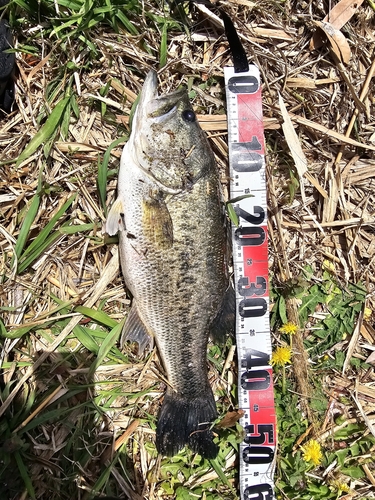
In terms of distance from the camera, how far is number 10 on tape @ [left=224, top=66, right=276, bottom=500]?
3125 millimetres

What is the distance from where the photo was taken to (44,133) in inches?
113

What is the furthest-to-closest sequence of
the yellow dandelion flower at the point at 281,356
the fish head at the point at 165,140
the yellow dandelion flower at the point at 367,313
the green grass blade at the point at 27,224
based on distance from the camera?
the yellow dandelion flower at the point at 367,313, the yellow dandelion flower at the point at 281,356, the green grass blade at the point at 27,224, the fish head at the point at 165,140

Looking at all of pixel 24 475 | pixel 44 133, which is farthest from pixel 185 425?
pixel 44 133

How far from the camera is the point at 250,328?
320 centimetres

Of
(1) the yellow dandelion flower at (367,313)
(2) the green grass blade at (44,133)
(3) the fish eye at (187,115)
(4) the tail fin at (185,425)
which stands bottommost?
(4) the tail fin at (185,425)

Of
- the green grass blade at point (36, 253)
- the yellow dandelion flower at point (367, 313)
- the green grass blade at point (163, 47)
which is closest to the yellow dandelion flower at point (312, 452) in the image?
the yellow dandelion flower at point (367, 313)

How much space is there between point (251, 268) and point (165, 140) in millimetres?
1172

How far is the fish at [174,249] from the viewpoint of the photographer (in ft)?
8.77

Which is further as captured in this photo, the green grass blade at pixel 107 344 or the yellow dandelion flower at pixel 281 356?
the yellow dandelion flower at pixel 281 356

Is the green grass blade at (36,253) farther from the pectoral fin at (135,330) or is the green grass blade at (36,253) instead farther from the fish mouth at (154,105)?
the fish mouth at (154,105)

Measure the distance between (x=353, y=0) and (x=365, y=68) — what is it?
51 cm

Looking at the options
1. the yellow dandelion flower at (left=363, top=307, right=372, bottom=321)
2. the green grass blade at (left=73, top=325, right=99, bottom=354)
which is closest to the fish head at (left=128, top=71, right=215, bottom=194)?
the green grass blade at (left=73, top=325, right=99, bottom=354)

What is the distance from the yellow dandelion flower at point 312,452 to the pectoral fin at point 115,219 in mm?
2037

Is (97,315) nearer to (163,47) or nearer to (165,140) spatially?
(165,140)
